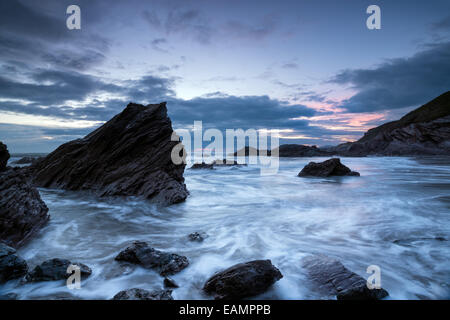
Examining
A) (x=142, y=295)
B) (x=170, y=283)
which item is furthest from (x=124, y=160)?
(x=142, y=295)

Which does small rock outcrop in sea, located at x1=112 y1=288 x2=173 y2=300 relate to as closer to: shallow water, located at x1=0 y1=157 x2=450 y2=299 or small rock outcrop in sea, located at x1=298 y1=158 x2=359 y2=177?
shallow water, located at x1=0 y1=157 x2=450 y2=299

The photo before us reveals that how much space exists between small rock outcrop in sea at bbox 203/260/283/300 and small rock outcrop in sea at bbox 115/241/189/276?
744 mm

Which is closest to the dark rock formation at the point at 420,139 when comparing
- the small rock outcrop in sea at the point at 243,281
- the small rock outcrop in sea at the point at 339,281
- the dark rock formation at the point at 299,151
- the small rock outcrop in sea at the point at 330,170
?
the dark rock formation at the point at 299,151

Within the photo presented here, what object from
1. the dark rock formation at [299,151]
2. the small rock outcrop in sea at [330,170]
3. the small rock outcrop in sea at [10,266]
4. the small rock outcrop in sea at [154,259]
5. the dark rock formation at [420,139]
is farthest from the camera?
the dark rock formation at [299,151]

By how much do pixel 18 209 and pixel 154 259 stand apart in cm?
375

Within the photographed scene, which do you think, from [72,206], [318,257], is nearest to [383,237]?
[318,257]

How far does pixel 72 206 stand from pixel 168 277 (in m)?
6.89

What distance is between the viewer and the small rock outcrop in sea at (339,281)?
303cm

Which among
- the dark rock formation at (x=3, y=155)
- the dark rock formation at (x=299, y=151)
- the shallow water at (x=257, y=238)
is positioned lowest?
the shallow water at (x=257, y=238)

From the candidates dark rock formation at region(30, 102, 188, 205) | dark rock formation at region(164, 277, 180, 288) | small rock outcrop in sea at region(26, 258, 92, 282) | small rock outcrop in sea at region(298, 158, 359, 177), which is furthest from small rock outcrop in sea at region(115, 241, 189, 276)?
small rock outcrop in sea at region(298, 158, 359, 177)

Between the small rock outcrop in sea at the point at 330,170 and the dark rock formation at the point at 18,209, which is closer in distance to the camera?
the dark rock formation at the point at 18,209

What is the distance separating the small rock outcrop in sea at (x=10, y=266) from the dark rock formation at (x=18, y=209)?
1444mm

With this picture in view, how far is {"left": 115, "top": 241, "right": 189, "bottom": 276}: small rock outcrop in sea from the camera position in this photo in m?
3.90

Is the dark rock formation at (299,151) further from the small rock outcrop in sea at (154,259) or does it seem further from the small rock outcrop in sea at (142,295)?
the small rock outcrop in sea at (142,295)
